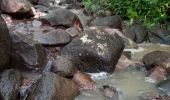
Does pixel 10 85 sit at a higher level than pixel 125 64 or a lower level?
higher

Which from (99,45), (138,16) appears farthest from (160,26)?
(99,45)

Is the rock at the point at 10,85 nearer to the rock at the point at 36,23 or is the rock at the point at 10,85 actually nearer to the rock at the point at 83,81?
the rock at the point at 83,81

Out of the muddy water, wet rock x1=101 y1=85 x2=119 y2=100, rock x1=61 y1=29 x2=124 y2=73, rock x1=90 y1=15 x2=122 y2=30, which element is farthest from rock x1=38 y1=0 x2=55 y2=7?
wet rock x1=101 y1=85 x2=119 y2=100

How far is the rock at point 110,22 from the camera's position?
9.58 meters

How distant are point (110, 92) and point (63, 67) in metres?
0.97

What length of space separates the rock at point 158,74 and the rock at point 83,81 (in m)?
1.24

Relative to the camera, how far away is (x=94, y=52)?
6781 mm

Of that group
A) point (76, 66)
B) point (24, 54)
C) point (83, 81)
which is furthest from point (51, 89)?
point (76, 66)

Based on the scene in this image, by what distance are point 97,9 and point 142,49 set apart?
300cm

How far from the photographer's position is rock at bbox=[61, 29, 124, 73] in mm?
6777

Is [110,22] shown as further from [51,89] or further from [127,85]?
[51,89]

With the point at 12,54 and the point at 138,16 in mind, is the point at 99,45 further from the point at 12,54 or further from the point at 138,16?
the point at 138,16

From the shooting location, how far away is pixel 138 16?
9.45 metres

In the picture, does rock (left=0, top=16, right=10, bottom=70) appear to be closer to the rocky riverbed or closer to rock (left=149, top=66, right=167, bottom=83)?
the rocky riverbed
